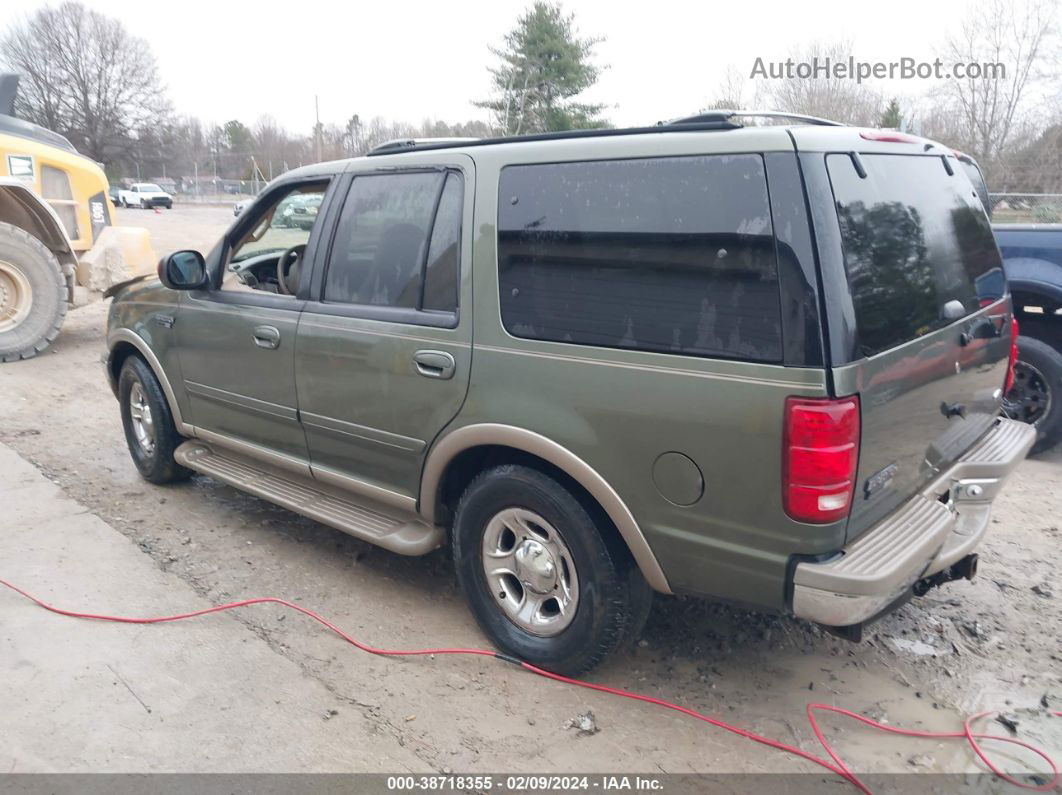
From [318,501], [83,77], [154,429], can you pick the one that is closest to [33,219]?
[154,429]

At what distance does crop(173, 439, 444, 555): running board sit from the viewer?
148 inches

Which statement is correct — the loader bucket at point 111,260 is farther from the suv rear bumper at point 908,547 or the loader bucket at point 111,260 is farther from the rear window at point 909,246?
the suv rear bumper at point 908,547

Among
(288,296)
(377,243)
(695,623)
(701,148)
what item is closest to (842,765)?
(695,623)

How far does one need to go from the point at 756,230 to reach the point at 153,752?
2625mm

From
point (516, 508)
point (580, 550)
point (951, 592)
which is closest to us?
point (580, 550)

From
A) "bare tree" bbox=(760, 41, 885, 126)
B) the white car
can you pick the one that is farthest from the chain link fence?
the white car

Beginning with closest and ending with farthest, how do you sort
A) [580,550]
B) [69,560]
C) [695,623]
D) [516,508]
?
[580,550], [516,508], [695,623], [69,560]

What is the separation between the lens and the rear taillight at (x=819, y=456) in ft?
8.27

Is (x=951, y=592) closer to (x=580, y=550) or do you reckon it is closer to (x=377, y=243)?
(x=580, y=550)

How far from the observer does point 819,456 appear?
8.31ft

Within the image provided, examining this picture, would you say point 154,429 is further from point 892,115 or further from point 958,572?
point 892,115

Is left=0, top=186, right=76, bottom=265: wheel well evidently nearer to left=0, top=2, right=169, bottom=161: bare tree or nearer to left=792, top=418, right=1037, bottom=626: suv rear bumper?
left=792, top=418, right=1037, bottom=626: suv rear bumper

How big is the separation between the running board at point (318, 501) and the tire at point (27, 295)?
5.09 metres

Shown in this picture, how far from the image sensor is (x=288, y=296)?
4230 millimetres
